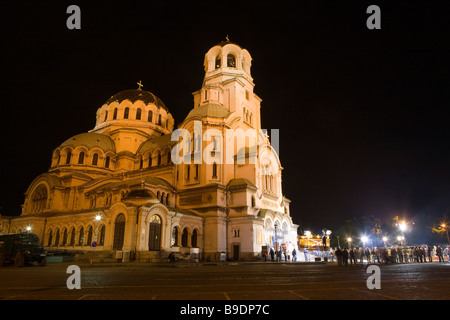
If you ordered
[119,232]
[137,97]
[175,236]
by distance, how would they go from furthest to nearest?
[137,97] → [175,236] → [119,232]

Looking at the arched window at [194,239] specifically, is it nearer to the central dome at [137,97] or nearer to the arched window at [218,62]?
the arched window at [218,62]

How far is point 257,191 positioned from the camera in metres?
34.0

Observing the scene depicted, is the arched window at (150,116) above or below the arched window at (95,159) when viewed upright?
above

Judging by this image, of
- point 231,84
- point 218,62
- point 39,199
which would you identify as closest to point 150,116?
point 218,62

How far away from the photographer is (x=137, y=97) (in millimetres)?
50375

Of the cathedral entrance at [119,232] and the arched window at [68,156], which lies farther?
the arched window at [68,156]

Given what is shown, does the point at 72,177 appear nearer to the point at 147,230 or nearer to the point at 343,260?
the point at 147,230

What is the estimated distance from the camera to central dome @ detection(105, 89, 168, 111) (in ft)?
165

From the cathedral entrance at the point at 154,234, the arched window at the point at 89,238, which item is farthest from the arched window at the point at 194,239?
the arched window at the point at 89,238

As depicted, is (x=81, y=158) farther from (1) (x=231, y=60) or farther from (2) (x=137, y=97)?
(1) (x=231, y=60)

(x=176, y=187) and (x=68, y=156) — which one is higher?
(x=68, y=156)

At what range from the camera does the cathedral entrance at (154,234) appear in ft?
87.9

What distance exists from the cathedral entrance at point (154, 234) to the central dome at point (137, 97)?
28.2 meters

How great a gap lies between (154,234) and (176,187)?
9.06 m
